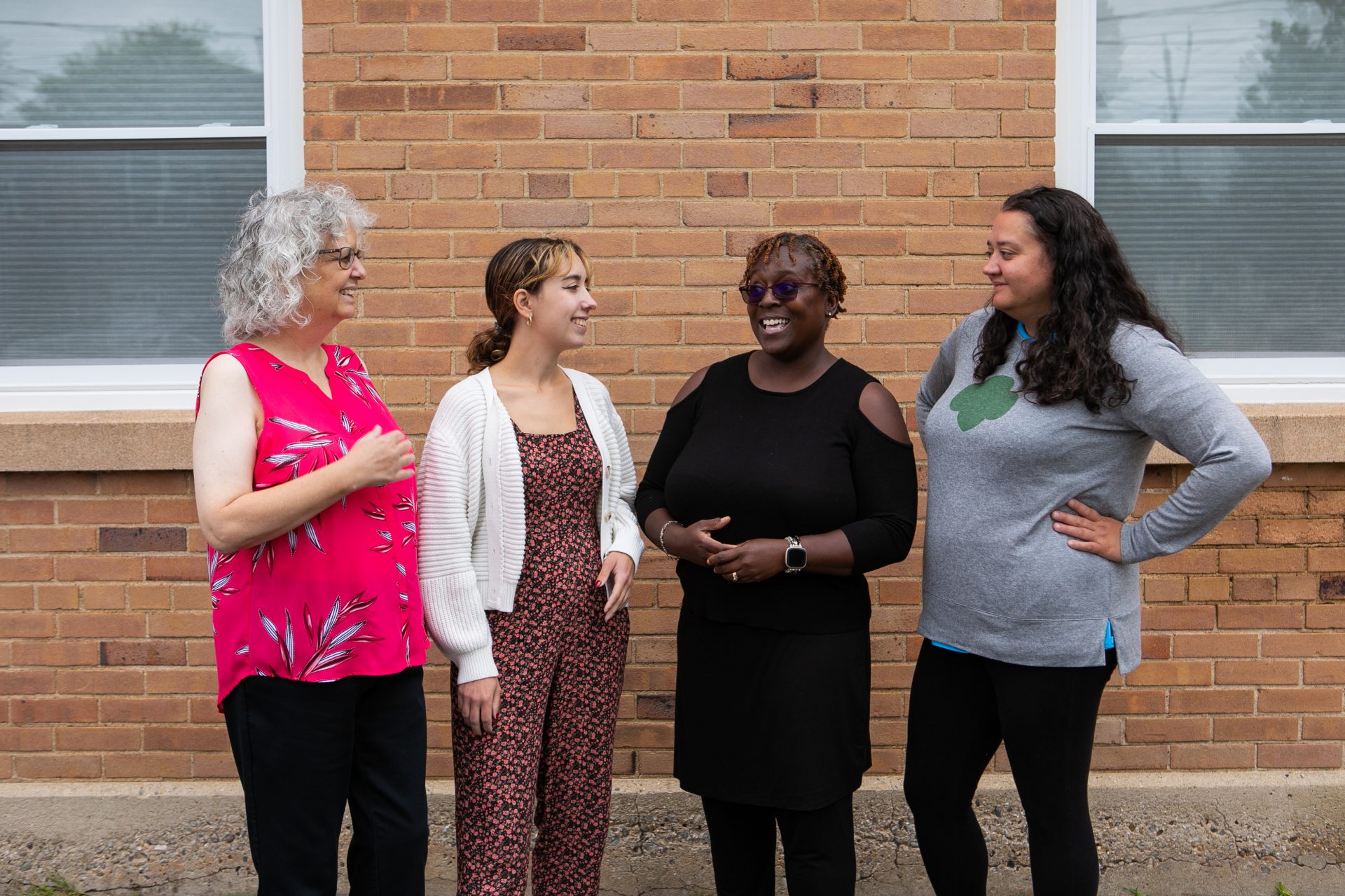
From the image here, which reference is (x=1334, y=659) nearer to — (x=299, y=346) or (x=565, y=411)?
(x=565, y=411)

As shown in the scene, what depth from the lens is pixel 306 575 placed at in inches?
88.9

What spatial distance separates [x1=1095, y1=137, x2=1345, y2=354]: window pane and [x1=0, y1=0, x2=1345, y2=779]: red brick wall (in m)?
0.49

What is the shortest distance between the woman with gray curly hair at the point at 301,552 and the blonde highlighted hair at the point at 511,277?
420 mm

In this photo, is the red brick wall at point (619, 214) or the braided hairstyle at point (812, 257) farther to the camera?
the red brick wall at point (619, 214)

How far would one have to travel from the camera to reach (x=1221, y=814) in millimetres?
3564

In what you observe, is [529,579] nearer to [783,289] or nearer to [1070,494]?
[783,289]

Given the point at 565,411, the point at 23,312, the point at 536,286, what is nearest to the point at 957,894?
the point at 565,411

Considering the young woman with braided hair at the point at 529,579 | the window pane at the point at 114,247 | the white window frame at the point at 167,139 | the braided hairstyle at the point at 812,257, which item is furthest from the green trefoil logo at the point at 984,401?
the window pane at the point at 114,247

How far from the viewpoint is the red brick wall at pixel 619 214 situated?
3.50 m

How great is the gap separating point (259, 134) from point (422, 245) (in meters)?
0.73

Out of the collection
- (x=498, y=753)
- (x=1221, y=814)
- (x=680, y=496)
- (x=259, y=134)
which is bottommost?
(x=1221, y=814)

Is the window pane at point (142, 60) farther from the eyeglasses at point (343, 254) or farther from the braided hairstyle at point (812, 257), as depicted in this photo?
the braided hairstyle at point (812, 257)

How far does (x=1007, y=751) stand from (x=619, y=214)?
79.9 inches

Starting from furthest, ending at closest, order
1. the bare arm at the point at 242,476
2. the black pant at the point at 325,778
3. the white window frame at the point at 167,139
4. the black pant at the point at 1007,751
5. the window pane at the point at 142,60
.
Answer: the window pane at the point at 142,60
the white window frame at the point at 167,139
the black pant at the point at 1007,751
the black pant at the point at 325,778
the bare arm at the point at 242,476
